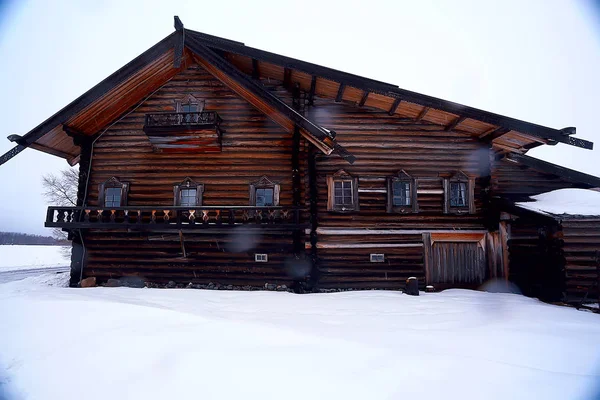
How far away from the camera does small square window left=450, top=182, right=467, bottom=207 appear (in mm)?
12641

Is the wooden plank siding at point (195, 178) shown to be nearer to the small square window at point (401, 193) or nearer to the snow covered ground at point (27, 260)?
the small square window at point (401, 193)

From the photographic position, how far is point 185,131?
12.1m

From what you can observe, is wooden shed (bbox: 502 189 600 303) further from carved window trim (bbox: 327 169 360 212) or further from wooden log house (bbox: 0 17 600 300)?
carved window trim (bbox: 327 169 360 212)

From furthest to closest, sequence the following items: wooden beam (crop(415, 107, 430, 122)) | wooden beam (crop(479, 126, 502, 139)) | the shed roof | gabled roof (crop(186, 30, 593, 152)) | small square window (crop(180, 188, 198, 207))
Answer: small square window (crop(180, 188, 198, 207)), wooden beam (crop(415, 107, 430, 122)), wooden beam (crop(479, 126, 502, 139)), gabled roof (crop(186, 30, 593, 152)), the shed roof

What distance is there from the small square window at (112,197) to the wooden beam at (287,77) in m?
8.57

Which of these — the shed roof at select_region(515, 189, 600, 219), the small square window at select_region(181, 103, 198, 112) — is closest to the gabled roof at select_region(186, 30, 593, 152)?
the shed roof at select_region(515, 189, 600, 219)

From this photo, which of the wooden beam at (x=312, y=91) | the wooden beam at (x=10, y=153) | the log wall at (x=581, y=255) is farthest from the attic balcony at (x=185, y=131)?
the log wall at (x=581, y=255)

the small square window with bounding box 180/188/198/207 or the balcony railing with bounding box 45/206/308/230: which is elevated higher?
the small square window with bounding box 180/188/198/207

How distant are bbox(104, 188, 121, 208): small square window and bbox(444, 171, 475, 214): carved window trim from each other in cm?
1373

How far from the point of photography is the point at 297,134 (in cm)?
1245

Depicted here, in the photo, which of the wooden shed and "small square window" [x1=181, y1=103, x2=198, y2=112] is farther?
"small square window" [x1=181, y1=103, x2=198, y2=112]

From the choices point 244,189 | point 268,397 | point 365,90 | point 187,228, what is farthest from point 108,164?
point 268,397

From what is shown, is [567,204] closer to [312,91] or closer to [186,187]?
[312,91]

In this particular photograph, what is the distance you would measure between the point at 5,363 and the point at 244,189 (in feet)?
29.9
